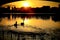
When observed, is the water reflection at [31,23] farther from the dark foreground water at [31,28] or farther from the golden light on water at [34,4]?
the golden light on water at [34,4]

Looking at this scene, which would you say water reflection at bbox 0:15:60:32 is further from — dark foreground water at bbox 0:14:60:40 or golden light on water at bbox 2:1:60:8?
golden light on water at bbox 2:1:60:8

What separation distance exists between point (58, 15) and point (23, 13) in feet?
1.11

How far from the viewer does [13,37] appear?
1336 mm

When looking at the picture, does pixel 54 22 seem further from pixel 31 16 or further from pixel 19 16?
pixel 19 16

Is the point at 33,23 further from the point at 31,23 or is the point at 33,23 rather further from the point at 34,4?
the point at 34,4

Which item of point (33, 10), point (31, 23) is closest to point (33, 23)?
point (31, 23)

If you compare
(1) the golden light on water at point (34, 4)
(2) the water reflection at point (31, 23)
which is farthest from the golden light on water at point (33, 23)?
(1) the golden light on water at point (34, 4)

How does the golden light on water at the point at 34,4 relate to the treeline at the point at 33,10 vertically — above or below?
above

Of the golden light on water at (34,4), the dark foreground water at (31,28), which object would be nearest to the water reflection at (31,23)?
the dark foreground water at (31,28)

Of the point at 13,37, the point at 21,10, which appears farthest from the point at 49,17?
the point at 13,37

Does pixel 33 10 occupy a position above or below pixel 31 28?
above

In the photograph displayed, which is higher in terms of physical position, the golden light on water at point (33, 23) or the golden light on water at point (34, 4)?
the golden light on water at point (34, 4)

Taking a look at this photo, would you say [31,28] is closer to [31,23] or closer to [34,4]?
[31,23]

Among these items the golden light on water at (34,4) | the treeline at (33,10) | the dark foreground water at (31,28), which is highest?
the golden light on water at (34,4)
